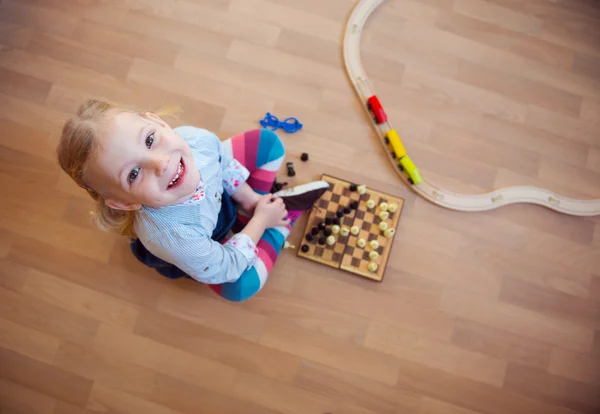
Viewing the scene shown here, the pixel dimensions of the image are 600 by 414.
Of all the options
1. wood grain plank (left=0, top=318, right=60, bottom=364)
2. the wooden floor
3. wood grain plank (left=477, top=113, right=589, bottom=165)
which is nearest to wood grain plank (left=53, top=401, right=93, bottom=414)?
the wooden floor

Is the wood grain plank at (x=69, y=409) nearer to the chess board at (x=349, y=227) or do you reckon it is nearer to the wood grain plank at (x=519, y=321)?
the chess board at (x=349, y=227)

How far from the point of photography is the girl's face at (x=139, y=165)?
32.1 inches

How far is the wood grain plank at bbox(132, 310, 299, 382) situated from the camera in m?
1.32

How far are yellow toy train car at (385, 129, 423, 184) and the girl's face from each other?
0.67m

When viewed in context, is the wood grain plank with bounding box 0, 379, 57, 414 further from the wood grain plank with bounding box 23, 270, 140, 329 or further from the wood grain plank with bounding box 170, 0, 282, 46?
the wood grain plank with bounding box 170, 0, 282, 46

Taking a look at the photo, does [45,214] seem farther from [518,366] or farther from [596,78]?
[596,78]

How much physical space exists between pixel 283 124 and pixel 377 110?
29 centimetres

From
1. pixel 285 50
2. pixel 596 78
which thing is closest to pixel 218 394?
pixel 285 50

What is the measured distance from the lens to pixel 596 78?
1.48 m

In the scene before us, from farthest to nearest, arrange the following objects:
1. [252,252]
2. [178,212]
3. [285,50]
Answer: [285,50] < [252,252] < [178,212]

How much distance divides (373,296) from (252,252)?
0.40m

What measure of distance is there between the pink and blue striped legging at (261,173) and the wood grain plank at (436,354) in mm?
364

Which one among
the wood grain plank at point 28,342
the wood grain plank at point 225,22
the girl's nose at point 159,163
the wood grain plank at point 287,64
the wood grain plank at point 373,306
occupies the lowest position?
the wood grain plank at point 28,342

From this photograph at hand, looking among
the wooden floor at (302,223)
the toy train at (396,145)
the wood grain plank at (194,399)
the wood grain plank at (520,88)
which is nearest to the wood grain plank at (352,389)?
the wooden floor at (302,223)
